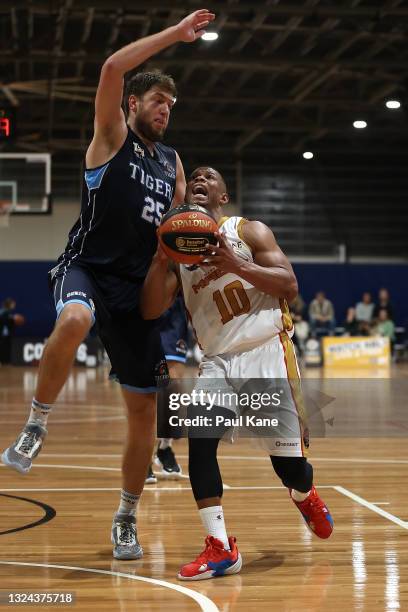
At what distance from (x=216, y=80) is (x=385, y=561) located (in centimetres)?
1868

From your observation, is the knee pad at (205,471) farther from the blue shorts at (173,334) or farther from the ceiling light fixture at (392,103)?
the ceiling light fixture at (392,103)

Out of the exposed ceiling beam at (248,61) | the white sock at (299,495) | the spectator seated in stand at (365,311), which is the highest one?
the exposed ceiling beam at (248,61)

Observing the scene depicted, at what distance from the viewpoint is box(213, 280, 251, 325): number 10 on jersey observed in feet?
14.6

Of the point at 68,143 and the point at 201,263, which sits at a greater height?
the point at 68,143

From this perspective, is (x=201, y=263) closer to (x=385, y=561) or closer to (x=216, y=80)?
(x=385, y=561)

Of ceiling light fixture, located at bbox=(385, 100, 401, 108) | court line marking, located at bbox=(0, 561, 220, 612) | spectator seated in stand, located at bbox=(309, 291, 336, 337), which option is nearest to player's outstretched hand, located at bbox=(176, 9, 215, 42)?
court line marking, located at bbox=(0, 561, 220, 612)

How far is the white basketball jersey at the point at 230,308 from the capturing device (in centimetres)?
443

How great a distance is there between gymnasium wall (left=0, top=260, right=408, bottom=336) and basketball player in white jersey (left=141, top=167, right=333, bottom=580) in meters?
21.0

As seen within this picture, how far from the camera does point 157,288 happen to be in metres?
4.42

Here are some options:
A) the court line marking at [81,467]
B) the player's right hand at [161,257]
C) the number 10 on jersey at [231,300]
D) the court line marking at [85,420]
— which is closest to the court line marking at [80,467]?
the court line marking at [81,467]

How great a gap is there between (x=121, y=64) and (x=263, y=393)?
1526 mm

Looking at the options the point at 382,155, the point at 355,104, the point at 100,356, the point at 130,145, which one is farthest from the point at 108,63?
the point at 382,155

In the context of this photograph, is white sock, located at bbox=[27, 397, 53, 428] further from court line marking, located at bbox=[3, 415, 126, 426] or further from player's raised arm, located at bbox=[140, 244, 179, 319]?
court line marking, located at bbox=[3, 415, 126, 426]

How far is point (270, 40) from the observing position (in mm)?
19031
